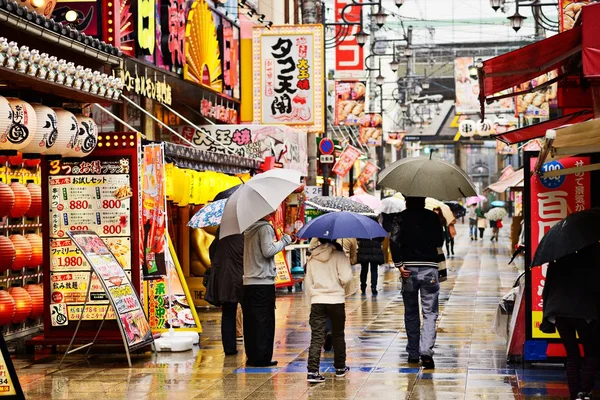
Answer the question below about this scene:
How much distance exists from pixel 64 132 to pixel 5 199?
2.14m

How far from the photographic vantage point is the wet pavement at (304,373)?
1022 cm

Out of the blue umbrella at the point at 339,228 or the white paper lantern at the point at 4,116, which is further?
the blue umbrella at the point at 339,228

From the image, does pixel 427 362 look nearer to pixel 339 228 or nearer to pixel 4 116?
pixel 339 228

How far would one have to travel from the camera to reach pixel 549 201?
11039 mm

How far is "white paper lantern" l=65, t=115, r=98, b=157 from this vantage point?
476 inches

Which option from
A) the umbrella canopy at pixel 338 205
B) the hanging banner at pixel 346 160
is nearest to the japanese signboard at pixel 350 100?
the hanging banner at pixel 346 160

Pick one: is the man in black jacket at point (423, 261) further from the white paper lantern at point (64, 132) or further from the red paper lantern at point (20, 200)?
the red paper lantern at point (20, 200)

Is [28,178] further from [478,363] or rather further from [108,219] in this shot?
[478,363]

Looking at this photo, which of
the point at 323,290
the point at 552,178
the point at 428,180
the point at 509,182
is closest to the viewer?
the point at 323,290

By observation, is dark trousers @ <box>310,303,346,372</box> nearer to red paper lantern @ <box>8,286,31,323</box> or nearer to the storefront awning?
red paper lantern @ <box>8,286,31,323</box>

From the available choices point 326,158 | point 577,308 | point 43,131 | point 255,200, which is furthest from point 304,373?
point 326,158

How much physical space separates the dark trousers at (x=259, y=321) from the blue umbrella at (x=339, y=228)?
1.28 m

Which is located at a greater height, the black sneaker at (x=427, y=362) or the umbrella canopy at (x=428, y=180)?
the umbrella canopy at (x=428, y=180)

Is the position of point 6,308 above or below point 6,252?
below
